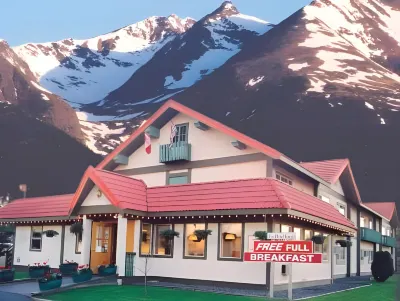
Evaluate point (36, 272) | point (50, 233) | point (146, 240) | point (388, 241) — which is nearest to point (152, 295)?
point (146, 240)

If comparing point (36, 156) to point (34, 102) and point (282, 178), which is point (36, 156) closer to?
point (34, 102)

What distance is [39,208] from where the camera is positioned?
2992 cm

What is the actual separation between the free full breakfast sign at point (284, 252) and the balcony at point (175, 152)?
881 cm

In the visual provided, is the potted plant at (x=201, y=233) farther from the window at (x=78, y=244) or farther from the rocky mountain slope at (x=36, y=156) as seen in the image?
the rocky mountain slope at (x=36, y=156)

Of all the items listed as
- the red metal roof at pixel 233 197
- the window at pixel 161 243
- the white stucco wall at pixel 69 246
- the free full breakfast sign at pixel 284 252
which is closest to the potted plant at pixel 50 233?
the white stucco wall at pixel 69 246

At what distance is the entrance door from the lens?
25109 mm

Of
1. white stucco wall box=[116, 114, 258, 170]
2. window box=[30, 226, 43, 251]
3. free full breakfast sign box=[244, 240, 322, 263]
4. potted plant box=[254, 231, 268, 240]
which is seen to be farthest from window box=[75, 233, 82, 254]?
free full breakfast sign box=[244, 240, 322, 263]

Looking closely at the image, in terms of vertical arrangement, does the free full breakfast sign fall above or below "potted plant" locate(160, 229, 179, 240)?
below

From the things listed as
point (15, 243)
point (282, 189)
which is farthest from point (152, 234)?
point (15, 243)

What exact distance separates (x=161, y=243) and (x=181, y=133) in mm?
6093

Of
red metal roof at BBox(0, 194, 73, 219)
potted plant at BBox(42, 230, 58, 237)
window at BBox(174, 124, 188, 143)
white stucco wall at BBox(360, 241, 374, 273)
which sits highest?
window at BBox(174, 124, 188, 143)

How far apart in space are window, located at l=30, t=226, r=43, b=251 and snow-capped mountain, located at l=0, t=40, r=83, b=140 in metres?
75.8

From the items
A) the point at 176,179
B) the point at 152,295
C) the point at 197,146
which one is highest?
the point at 197,146

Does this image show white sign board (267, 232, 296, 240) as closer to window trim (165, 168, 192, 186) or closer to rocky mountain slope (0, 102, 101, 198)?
window trim (165, 168, 192, 186)
